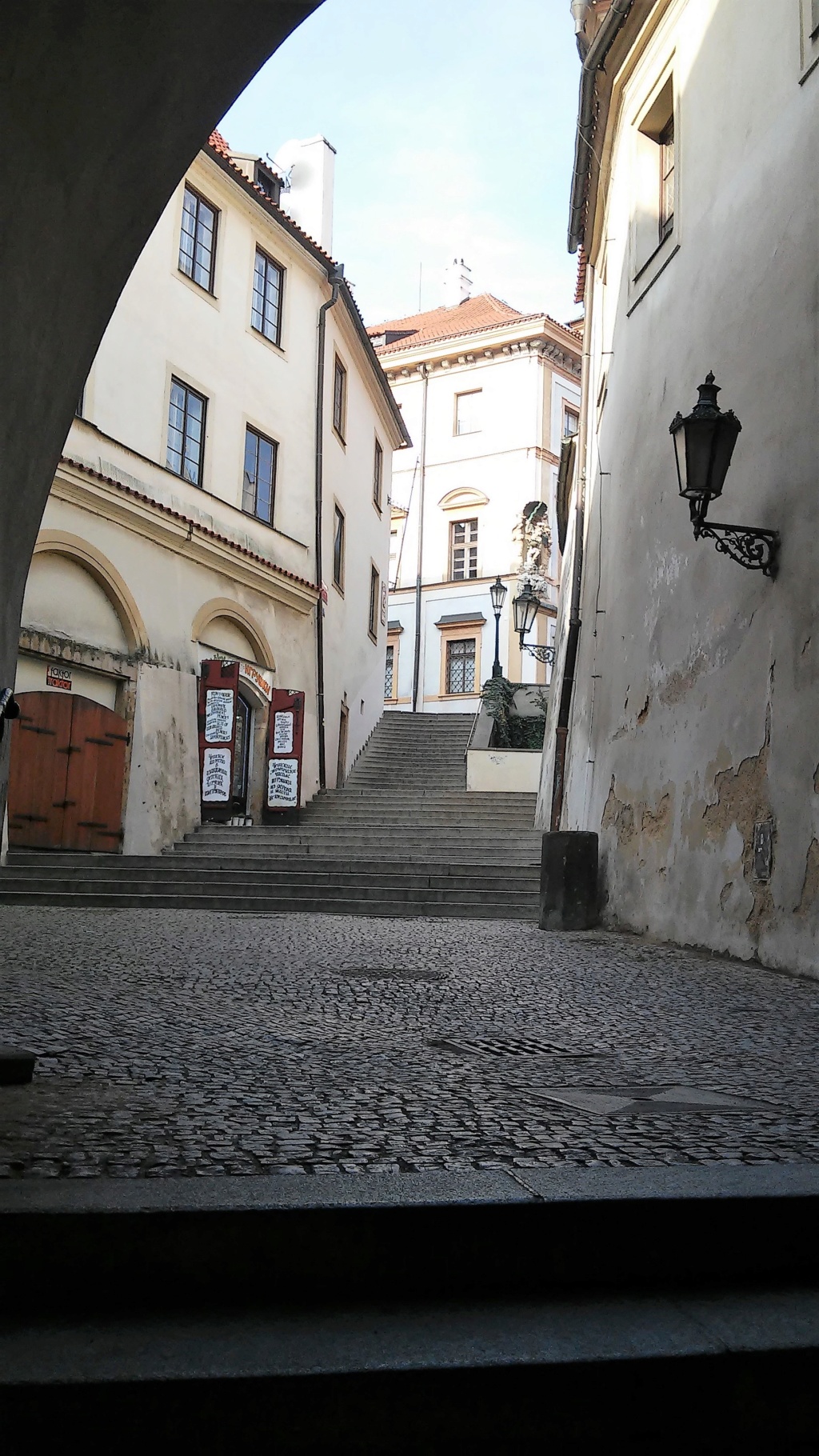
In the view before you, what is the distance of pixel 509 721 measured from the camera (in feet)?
85.1

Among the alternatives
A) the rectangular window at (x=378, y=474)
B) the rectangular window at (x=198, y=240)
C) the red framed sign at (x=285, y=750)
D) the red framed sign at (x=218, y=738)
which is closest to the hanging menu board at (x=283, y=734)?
the red framed sign at (x=285, y=750)

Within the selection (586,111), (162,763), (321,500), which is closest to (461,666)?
(321,500)

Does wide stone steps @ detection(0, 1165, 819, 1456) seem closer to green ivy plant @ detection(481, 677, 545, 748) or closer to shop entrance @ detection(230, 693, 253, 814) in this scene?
shop entrance @ detection(230, 693, 253, 814)

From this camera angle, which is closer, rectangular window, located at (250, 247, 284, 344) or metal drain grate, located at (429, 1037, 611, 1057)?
metal drain grate, located at (429, 1037, 611, 1057)

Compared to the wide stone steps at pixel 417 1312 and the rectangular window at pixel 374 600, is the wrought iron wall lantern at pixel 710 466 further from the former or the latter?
the rectangular window at pixel 374 600

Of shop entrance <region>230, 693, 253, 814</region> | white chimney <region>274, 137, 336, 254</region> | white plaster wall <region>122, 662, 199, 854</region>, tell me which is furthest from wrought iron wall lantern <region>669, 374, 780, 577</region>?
white chimney <region>274, 137, 336, 254</region>

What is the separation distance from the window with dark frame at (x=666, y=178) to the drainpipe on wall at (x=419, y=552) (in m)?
28.8

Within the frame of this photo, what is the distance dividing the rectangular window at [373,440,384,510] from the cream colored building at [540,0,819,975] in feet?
54.4

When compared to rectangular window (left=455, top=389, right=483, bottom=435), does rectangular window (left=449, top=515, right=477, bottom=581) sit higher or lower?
A: lower

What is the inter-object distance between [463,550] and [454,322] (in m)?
9.83

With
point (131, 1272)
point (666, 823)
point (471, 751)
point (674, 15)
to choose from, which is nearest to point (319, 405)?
point (471, 751)

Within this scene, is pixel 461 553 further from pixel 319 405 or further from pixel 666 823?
pixel 666 823

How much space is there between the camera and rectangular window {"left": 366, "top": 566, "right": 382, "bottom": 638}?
94.5ft

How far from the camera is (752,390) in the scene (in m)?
7.85
